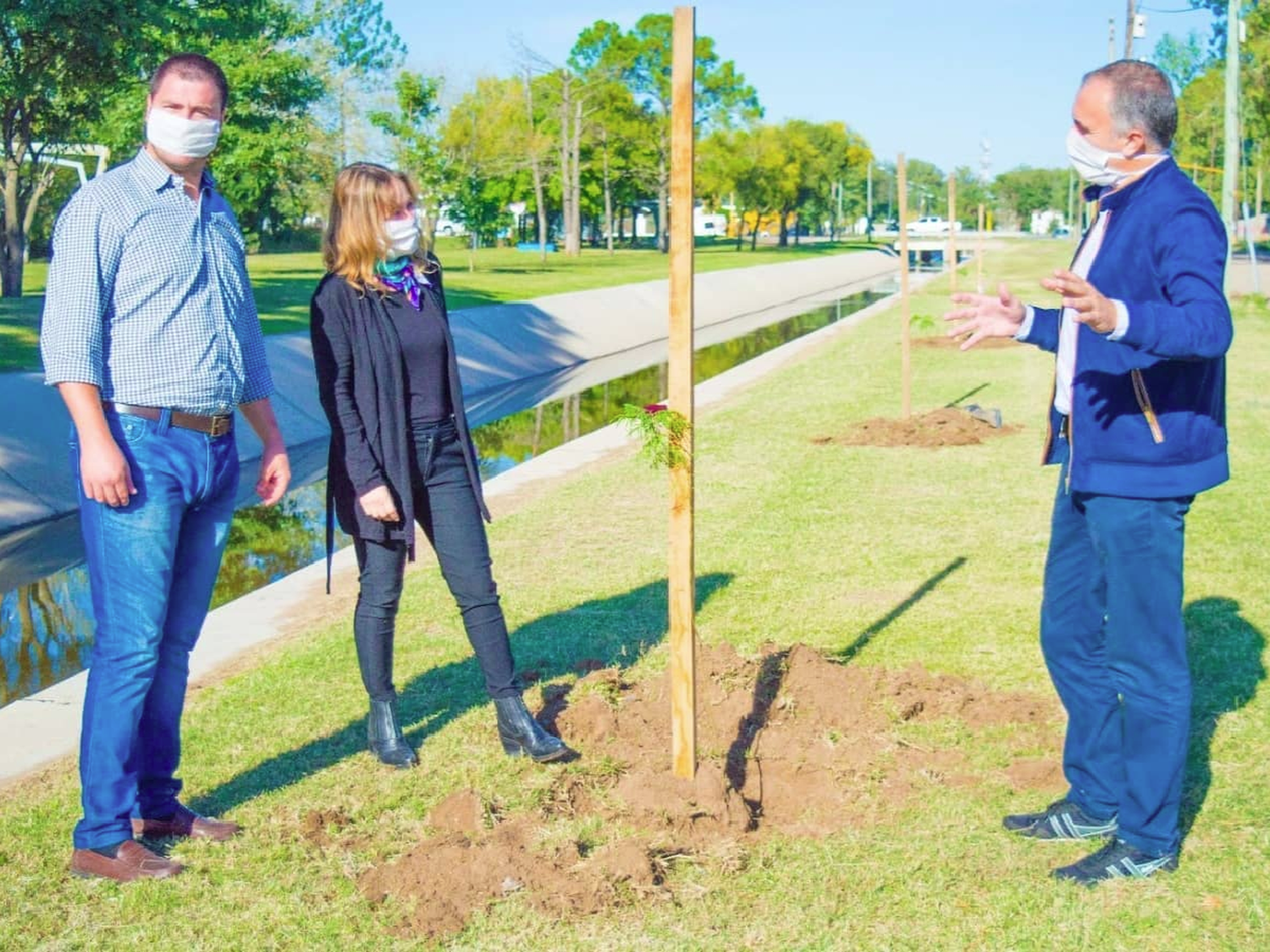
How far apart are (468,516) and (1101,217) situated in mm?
2246

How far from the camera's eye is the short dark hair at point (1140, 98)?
3545 mm

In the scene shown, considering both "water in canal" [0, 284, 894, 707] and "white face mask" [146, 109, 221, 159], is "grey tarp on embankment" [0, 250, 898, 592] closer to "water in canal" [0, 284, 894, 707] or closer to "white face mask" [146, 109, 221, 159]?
"water in canal" [0, 284, 894, 707]

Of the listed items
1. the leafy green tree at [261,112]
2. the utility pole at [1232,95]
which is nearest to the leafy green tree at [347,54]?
the leafy green tree at [261,112]

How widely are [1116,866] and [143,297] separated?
311cm

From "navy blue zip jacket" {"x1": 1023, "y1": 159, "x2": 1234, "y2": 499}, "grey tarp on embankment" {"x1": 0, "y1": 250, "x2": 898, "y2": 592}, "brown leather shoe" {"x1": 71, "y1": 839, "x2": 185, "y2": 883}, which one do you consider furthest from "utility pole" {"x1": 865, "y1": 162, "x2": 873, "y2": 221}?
"brown leather shoe" {"x1": 71, "y1": 839, "x2": 185, "y2": 883}

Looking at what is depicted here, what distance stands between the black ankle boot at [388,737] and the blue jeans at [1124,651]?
2.18 m

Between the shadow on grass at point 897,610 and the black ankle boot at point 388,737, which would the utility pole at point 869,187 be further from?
the black ankle boot at point 388,737

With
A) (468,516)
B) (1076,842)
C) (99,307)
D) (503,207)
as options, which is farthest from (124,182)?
(503,207)

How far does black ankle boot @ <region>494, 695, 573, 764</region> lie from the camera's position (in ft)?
Answer: 15.4

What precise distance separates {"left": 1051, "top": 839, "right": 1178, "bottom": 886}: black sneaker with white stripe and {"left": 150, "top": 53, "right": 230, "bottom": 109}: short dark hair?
317cm

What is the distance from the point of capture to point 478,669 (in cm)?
584

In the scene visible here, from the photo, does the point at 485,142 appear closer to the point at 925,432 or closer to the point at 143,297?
the point at 925,432

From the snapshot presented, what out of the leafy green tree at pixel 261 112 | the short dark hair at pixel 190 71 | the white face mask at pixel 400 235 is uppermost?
the leafy green tree at pixel 261 112

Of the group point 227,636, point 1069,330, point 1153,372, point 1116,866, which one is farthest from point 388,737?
point 1153,372
